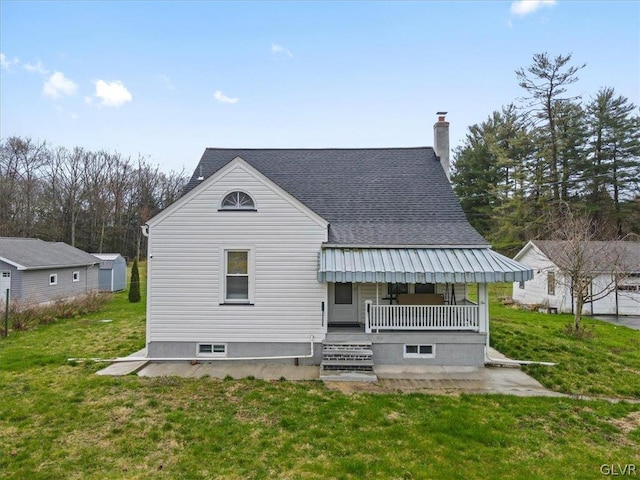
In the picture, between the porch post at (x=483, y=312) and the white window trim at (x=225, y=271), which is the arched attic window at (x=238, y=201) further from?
the porch post at (x=483, y=312)

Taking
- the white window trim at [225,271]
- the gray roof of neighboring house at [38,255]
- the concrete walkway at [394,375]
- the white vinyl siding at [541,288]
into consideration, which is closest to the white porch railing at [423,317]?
the concrete walkway at [394,375]

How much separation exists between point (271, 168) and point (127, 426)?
11.4 metres

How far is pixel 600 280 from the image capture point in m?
23.0

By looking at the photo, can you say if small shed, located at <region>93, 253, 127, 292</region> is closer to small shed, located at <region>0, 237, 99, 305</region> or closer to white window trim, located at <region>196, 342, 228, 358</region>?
small shed, located at <region>0, 237, 99, 305</region>

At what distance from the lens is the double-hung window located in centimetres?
1155

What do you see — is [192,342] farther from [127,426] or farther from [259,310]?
[127,426]

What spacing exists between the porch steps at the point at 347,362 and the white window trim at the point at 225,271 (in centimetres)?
290

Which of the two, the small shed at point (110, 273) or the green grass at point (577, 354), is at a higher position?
the small shed at point (110, 273)

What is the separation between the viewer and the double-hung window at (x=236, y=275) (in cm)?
1155

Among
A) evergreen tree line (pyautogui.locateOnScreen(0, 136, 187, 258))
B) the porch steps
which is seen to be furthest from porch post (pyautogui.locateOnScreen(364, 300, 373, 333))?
evergreen tree line (pyautogui.locateOnScreen(0, 136, 187, 258))

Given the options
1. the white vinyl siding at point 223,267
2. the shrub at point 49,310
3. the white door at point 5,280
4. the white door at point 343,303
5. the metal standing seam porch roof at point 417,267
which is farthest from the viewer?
the white door at point 5,280

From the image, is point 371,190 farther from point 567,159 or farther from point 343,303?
point 567,159

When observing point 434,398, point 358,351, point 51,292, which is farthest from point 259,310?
point 51,292

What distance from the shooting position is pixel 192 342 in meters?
11.4
